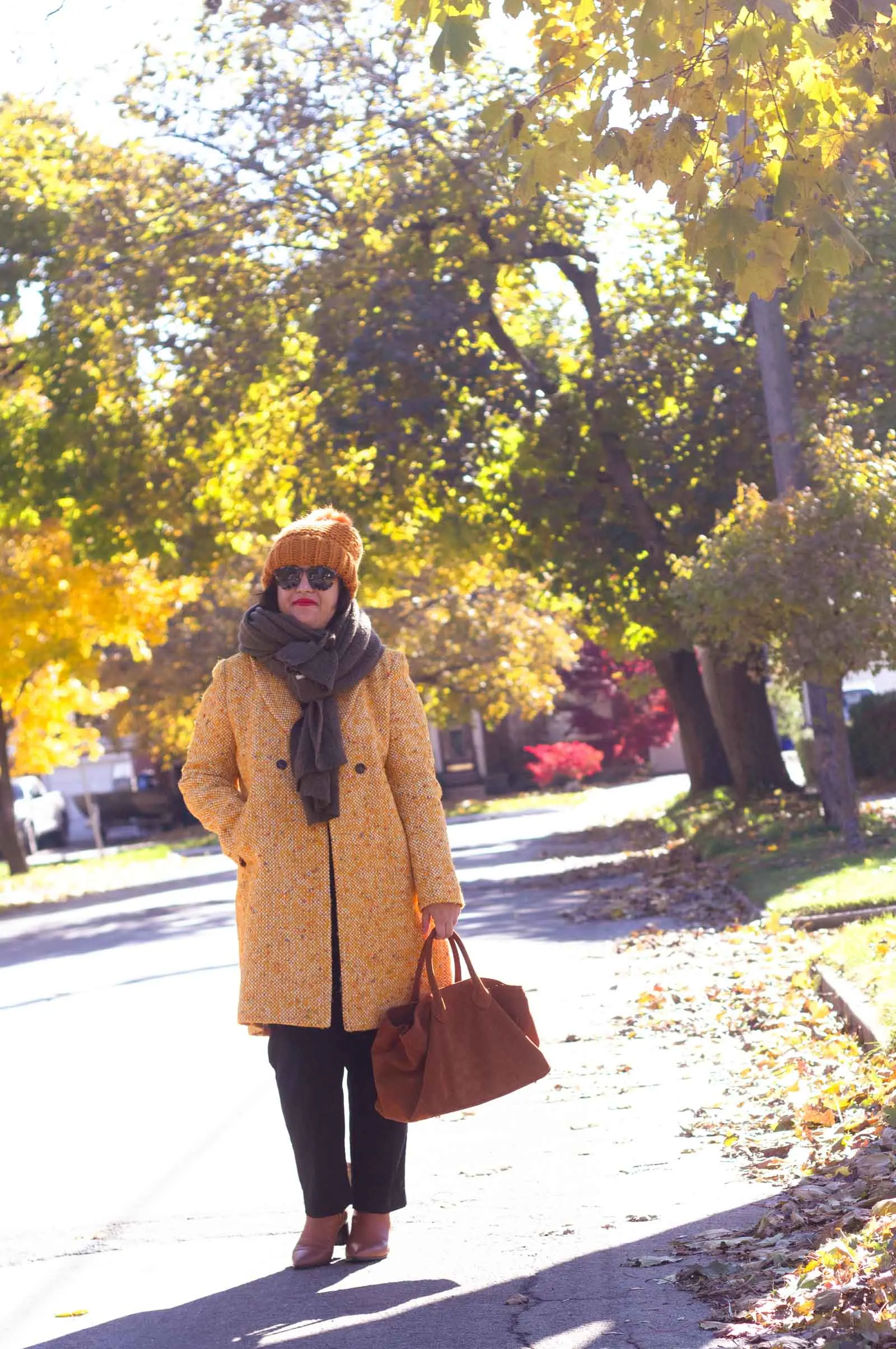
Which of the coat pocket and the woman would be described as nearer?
the woman

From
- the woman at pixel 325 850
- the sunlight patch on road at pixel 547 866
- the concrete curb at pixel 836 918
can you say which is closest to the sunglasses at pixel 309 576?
the woman at pixel 325 850

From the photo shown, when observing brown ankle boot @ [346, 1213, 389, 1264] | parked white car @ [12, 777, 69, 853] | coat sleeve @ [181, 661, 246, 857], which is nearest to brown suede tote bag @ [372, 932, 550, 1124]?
brown ankle boot @ [346, 1213, 389, 1264]

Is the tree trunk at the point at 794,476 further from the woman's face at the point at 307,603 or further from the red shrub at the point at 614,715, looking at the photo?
the red shrub at the point at 614,715

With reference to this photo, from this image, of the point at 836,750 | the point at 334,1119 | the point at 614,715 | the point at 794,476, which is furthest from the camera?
the point at 614,715

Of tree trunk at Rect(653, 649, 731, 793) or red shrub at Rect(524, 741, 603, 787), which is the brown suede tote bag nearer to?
tree trunk at Rect(653, 649, 731, 793)

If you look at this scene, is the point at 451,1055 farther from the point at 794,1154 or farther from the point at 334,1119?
the point at 794,1154

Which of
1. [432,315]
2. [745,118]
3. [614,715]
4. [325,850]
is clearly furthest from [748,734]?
[614,715]

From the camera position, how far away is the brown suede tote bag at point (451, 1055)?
5133mm

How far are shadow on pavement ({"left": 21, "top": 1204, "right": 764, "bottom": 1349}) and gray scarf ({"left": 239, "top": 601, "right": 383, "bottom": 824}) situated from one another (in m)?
Answer: 1.28

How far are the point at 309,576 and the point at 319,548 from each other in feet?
0.28

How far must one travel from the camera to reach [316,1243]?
534 centimetres

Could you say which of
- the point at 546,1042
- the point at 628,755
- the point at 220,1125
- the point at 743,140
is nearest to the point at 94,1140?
the point at 220,1125

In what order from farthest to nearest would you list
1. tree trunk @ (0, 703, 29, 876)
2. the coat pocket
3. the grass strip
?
tree trunk @ (0, 703, 29, 876)
the grass strip
the coat pocket

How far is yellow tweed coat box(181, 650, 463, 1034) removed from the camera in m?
5.29
